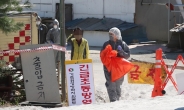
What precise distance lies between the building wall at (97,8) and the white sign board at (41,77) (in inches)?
Result: 705

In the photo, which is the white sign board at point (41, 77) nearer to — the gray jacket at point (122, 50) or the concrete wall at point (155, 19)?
the gray jacket at point (122, 50)

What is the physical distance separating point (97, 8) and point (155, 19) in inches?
125

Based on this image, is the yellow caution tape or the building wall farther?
the building wall

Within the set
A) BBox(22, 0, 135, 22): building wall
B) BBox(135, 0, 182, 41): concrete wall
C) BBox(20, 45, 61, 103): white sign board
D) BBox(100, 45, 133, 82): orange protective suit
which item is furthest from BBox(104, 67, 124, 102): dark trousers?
BBox(135, 0, 182, 41): concrete wall

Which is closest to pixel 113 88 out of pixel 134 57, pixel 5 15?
pixel 5 15

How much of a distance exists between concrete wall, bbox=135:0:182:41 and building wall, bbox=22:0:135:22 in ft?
2.16

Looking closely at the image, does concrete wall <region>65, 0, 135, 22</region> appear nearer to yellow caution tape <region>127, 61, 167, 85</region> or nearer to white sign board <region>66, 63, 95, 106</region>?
yellow caution tape <region>127, 61, 167, 85</region>

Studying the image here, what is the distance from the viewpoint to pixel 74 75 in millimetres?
10750

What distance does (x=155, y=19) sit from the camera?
2905 cm

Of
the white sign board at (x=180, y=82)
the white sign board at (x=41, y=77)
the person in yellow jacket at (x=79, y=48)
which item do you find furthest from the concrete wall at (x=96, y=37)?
the white sign board at (x=41, y=77)

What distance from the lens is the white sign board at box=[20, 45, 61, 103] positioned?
11.0 m

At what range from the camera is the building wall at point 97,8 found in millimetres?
28711

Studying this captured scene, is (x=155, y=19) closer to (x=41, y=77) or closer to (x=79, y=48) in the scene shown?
(x=79, y=48)

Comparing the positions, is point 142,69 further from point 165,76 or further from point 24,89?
point 24,89
